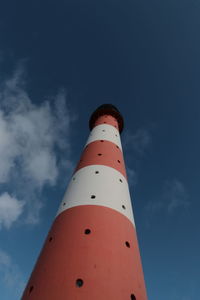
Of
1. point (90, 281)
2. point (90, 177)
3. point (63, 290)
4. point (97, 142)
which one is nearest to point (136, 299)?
point (90, 281)

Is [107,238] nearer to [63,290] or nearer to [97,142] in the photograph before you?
[63,290]

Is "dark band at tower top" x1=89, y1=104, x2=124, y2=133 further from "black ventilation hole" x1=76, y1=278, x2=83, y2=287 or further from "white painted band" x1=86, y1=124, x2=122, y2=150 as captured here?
"black ventilation hole" x1=76, y1=278, x2=83, y2=287

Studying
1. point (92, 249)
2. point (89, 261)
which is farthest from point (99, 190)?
point (89, 261)

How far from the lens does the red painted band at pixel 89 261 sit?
4.96 metres

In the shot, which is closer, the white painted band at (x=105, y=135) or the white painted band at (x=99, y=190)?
the white painted band at (x=99, y=190)

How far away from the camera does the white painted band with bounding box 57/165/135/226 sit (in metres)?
7.68

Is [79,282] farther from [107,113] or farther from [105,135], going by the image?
[107,113]

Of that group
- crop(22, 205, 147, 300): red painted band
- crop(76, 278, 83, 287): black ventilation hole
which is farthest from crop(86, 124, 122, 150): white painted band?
crop(76, 278, 83, 287): black ventilation hole

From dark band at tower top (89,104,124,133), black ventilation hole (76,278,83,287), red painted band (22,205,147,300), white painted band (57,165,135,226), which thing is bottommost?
black ventilation hole (76,278,83,287)

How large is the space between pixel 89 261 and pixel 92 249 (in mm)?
381

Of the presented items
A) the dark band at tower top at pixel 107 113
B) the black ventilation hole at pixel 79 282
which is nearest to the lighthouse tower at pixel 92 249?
the black ventilation hole at pixel 79 282

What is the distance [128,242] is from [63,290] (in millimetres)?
2747

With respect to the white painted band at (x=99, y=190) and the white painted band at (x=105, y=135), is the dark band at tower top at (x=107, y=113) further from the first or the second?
the white painted band at (x=99, y=190)

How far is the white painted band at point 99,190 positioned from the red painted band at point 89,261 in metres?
0.35
